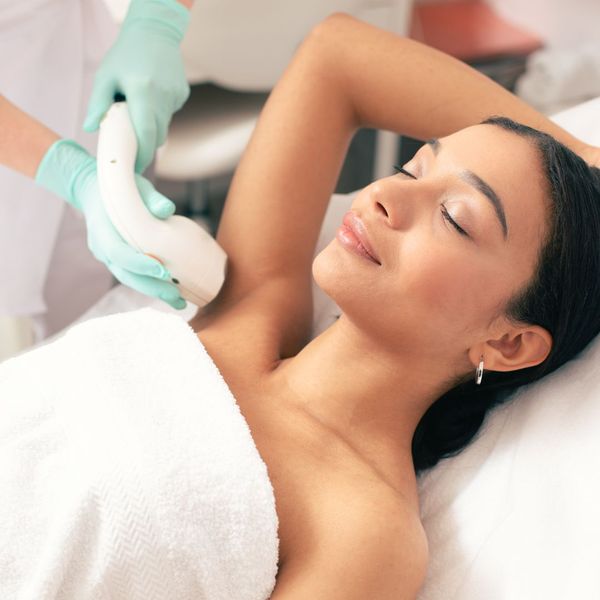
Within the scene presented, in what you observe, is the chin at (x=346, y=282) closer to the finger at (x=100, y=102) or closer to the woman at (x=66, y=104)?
the woman at (x=66, y=104)

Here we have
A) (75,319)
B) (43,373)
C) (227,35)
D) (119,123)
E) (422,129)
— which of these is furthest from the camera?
(227,35)

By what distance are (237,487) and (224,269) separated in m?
0.39

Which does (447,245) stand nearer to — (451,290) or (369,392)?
(451,290)

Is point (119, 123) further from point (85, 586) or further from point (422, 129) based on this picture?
point (85, 586)

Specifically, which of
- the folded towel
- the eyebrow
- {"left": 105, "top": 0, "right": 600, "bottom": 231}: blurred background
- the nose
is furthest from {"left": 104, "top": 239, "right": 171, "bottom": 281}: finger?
the folded towel

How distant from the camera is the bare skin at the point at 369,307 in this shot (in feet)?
3.58

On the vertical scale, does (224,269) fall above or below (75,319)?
above

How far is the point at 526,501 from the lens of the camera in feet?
3.72

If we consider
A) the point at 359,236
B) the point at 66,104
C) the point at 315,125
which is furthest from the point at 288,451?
the point at 66,104

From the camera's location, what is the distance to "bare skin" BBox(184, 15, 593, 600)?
1091mm

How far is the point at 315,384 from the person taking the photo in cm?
123

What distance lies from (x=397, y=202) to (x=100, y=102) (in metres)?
Result: 0.56

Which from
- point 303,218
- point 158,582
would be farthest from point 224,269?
point 158,582

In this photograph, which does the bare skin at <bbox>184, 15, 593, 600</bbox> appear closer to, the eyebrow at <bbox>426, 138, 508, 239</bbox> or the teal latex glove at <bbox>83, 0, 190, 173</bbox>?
the eyebrow at <bbox>426, 138, 508, 239</bbox>
